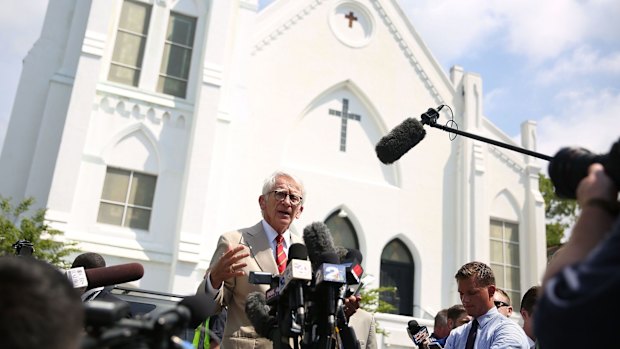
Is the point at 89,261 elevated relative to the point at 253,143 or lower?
lower

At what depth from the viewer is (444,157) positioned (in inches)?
784

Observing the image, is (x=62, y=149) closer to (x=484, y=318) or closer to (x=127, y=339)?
(x=484, y=318)

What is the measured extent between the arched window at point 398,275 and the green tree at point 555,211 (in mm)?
11619

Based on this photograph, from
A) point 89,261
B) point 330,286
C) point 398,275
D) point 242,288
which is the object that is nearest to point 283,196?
point 242,288

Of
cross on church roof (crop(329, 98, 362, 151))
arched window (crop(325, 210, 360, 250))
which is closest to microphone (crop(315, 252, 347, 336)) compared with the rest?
arched window (crop(325, 210, 360, 250))

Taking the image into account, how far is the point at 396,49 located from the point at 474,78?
3.07m

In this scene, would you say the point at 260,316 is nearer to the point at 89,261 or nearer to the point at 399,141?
the point at 89,261

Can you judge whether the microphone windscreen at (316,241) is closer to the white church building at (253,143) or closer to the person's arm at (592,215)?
the person's arm at (592,215)

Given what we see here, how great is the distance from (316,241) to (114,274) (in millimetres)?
1334

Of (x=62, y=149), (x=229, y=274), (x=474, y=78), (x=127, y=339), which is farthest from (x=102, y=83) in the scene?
(x=127, y=339)

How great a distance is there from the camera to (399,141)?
14.7 ft

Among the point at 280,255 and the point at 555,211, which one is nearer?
the point at 280,255

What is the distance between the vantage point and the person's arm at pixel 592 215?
1616 mm

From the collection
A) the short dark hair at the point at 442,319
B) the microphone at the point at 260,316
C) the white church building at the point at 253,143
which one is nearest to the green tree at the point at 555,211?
the white church building at the point at 253,143
